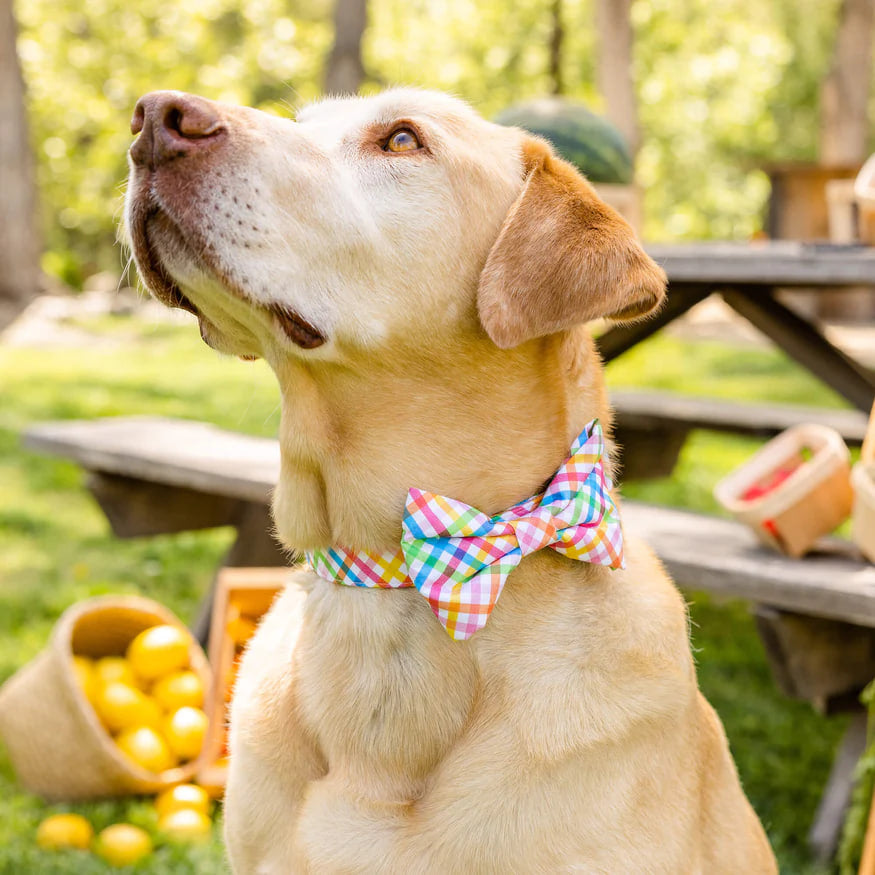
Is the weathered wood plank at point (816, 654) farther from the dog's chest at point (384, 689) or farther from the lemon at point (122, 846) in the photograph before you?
the lemon at point (122, 846)

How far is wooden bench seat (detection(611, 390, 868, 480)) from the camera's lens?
4.97m

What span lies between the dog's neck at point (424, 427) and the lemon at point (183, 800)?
1.50m

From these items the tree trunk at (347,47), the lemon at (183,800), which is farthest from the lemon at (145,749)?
the tree trunk at (347,47)

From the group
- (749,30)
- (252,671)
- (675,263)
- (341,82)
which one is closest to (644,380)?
(341,82)

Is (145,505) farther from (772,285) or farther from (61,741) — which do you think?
(772,285)

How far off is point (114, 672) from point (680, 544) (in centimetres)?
180

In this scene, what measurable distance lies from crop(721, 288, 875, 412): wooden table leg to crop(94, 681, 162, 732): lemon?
2.68 meters

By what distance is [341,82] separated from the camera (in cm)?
1093

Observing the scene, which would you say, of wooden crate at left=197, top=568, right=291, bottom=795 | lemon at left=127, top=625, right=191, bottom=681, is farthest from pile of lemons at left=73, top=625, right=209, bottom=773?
wooden crate at left=197, top=568, right=291, bottom=795

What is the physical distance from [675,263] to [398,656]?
92.6 inches

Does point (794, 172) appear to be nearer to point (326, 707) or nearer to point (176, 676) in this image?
point (176, 676)

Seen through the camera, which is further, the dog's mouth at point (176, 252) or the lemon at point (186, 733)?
the lemon at point (186, 733)

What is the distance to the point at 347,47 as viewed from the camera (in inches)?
435

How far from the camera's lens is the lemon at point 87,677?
11.3ft
